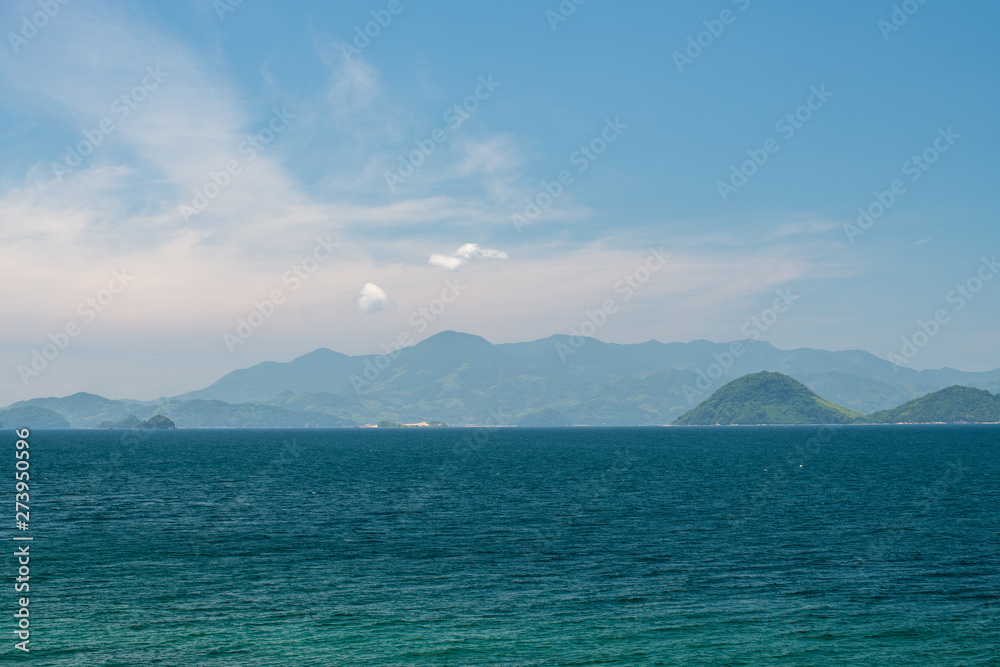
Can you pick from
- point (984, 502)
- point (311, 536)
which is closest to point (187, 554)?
point (311, 536)

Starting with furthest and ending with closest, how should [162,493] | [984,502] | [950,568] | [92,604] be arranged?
[162,493], [984,502], [950,568], [92,604]

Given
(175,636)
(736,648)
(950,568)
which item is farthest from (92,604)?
(950,568)

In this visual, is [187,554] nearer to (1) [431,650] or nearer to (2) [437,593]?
(2) [437,593]

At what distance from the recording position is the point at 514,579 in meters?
53.1

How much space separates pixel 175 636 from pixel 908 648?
38.8 m

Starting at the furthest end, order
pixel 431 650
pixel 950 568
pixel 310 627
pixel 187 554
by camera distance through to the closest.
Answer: pixel 187 554
pixel 950 568
pixel 310 627
pixel 431 650

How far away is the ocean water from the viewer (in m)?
38.3

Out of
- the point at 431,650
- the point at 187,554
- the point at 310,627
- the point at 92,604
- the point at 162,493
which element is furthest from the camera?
the point at 162,493

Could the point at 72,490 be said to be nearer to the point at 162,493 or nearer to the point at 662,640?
the point at 162,493

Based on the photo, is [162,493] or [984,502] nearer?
[984,502]

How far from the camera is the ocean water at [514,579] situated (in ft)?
126

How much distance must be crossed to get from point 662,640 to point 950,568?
30.2 m

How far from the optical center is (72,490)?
115m

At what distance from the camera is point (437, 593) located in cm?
4916
